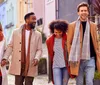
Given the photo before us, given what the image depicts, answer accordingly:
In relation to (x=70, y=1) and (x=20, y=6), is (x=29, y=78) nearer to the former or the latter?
(x=70, y=1)

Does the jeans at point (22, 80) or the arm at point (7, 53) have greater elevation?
the arm at point (7, 53)

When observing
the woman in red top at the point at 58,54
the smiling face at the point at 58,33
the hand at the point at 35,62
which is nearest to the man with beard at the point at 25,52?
the hand at the point at 35,62

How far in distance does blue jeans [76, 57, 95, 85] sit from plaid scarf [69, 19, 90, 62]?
13 cm

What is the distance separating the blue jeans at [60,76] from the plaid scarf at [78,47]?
34cm

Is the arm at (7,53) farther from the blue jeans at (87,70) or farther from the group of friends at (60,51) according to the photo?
the blue jeans at (87,70)

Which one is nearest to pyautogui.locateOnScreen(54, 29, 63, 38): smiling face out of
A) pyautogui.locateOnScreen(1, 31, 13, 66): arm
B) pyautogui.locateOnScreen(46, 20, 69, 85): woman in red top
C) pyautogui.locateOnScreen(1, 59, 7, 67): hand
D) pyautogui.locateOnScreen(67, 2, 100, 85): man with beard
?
pyautogui.locateOnScreen(46, 20, 69, 85): woman in red top

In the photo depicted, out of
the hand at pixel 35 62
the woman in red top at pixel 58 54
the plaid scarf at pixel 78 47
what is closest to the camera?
the plaid scarf at pixel 78 47

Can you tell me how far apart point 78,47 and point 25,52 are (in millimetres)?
1086

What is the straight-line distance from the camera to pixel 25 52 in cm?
739

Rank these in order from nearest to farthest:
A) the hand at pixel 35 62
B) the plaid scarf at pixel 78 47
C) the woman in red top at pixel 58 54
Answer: the plaid scarf at pixel 78 47 < the woman in red top at pixel 58 54 < the hand at pixel 35 62

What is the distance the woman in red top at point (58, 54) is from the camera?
7.09 meters

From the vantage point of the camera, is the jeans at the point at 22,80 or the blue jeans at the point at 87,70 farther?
the jeans at the point at 22,80

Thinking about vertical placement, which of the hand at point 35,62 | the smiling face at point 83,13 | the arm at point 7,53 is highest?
the smiling face at point 83,13

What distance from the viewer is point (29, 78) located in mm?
7367
